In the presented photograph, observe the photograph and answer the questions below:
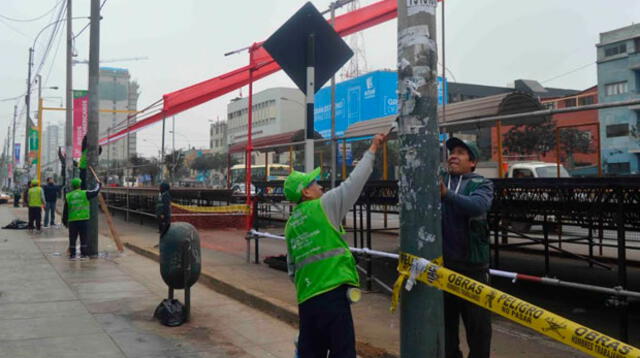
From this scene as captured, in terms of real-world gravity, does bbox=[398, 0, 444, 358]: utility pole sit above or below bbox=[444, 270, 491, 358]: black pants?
above

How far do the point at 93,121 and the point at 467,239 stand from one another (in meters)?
11.7

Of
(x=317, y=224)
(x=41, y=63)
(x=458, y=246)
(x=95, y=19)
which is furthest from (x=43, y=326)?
(x=41, y=63)

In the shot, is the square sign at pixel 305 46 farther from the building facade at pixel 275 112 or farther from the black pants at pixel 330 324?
the building facade at pixel 275 112

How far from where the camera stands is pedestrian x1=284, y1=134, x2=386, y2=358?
3291 millimetres

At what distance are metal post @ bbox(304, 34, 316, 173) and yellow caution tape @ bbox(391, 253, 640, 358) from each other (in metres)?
1.51

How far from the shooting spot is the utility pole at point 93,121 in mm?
12664

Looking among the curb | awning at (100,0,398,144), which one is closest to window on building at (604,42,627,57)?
awning at (100,0,398,144)

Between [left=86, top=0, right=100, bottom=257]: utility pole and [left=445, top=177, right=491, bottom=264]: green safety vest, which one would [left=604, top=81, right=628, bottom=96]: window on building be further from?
[left=445, top=177, right=491, bottom=264]: green safety vest

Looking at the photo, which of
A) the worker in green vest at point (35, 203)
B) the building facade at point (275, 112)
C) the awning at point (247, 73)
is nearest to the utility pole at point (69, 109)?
the worker in green vest at point (35, 203)

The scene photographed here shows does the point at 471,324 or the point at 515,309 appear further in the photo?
the point at 471,324

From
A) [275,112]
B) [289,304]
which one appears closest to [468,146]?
[289,304]

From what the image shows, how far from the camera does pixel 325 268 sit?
3.33 m

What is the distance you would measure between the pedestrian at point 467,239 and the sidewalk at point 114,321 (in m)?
2.23

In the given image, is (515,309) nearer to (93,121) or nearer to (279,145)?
(279,145)
